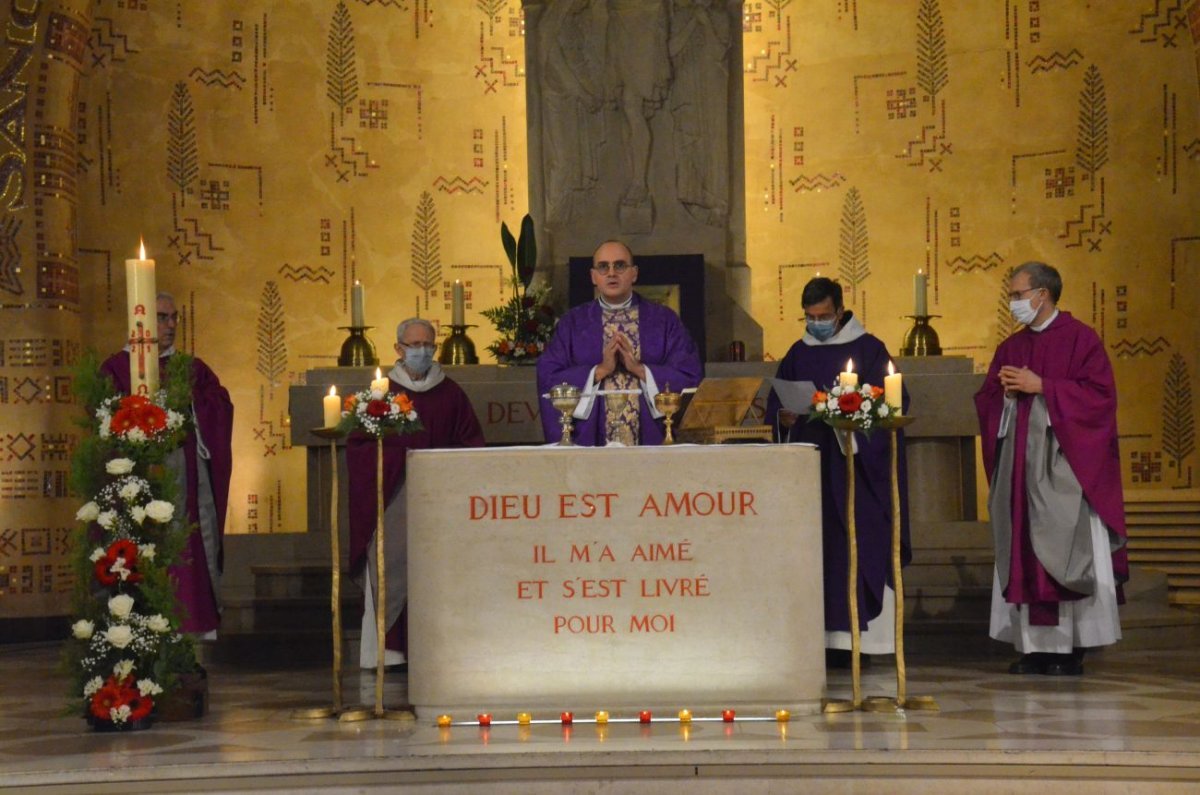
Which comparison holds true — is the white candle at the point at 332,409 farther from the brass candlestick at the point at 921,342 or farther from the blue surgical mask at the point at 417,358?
the brass candlestick at the point at 921,342

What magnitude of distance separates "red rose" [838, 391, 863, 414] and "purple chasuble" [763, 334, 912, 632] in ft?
5.26

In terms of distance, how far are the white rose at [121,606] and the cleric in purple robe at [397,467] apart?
6.32 feet

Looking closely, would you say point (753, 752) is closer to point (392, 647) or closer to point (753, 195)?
point (392, 647)

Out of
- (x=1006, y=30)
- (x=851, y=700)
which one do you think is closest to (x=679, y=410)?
(x=851, y=700)

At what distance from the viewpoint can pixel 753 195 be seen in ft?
40.4

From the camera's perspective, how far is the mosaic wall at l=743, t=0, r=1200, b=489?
1156cm

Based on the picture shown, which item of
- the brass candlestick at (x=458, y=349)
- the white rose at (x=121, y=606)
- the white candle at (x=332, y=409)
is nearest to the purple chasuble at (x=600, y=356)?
the white candle at (x=332, y=409)

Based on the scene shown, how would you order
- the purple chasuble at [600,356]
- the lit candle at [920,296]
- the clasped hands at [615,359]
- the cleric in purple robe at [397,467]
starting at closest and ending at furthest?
1. the clasped hands at [615,359]
2. the purple chasuble at [600,356]
3. the cleric in purple robe at [397,467]
4. the lit candle at [920,296]

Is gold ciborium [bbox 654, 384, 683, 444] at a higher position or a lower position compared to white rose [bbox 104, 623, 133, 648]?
higher

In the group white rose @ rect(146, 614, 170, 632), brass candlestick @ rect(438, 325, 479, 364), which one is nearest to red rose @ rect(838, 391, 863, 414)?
white rose @ rect(146, 614, 170, 632)

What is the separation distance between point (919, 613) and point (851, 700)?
2560 millimetres

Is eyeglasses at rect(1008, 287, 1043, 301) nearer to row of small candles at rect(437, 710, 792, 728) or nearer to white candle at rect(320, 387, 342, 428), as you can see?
row of small candles at rect(437, 710, 792, 728)

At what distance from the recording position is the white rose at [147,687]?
661 centimetres

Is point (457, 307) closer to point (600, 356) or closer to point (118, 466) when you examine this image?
point (600, 356)
